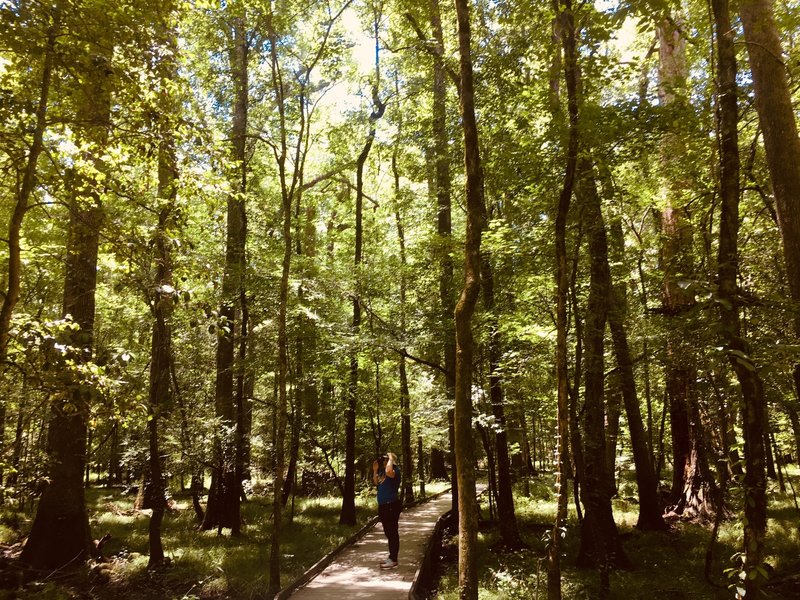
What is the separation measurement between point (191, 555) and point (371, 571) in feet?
15.9

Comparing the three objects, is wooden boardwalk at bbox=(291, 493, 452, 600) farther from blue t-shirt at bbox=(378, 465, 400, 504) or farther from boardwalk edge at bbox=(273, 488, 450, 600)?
blue t-shirt at bbox=(378, 465, 400, 504)

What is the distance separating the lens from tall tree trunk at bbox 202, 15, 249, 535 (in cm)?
1348

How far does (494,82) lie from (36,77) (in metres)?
8.57

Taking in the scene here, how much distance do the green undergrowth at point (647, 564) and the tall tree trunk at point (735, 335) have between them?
3.16 m

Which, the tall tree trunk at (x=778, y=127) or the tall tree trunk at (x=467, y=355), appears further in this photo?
the tall tree trunk at (x=778, y=127)

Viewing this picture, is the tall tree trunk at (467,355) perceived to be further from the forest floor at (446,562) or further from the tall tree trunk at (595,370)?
the tall tree trunk at (595,370)

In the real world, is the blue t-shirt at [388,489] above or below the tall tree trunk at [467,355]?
below

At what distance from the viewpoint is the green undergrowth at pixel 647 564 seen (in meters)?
8.37

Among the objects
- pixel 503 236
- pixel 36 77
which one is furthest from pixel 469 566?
pixel 36 77

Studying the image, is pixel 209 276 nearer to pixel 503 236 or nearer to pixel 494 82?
pixel 503 236

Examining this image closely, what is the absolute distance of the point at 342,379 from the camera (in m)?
14.5

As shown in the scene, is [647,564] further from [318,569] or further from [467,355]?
[467,355]

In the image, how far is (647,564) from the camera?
394 inches

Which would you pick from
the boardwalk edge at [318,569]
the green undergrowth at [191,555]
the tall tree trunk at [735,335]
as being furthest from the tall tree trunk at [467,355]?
the green undergrowth at [191,555]
